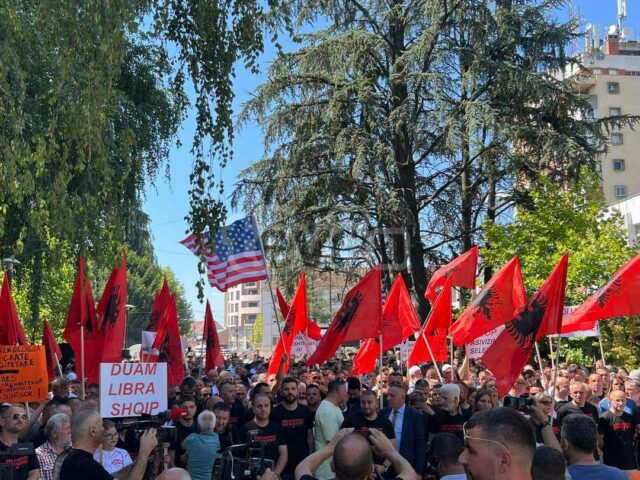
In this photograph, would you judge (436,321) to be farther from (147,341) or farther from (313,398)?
(147,341)

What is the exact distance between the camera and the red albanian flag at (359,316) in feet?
40.3

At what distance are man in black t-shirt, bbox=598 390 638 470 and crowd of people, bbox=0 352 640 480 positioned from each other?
0.05 ft

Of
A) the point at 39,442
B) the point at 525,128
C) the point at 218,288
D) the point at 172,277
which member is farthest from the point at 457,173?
the point at 172,277

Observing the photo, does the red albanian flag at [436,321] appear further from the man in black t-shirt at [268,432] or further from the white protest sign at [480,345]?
the man in black t-shirt at [268,432]

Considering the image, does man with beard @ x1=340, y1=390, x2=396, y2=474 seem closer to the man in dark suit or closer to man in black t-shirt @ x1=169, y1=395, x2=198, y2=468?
the man in dark suit

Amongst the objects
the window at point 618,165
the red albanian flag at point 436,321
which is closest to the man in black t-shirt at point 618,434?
the red albanian flag at point 436,321

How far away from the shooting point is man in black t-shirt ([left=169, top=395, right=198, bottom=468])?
30.6 ft

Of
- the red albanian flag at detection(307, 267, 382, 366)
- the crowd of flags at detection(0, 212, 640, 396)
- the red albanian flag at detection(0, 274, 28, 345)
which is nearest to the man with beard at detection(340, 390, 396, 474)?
the crowd of flags at detection(0, 212, 640, 396)

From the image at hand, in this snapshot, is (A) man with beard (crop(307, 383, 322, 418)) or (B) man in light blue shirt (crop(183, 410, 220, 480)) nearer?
(B) man in light blue shirt (crop(183, 410, 220, 480))

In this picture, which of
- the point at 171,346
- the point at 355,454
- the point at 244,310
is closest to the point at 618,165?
the point at 171,346

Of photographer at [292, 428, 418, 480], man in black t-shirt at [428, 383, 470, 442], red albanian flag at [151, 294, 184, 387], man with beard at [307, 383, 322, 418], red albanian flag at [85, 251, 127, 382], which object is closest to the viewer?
photographer at [292, 428, 418, 480]

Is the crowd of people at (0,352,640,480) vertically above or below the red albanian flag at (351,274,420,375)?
below

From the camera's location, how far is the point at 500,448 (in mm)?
3379

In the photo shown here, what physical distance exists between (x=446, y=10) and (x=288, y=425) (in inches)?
857
